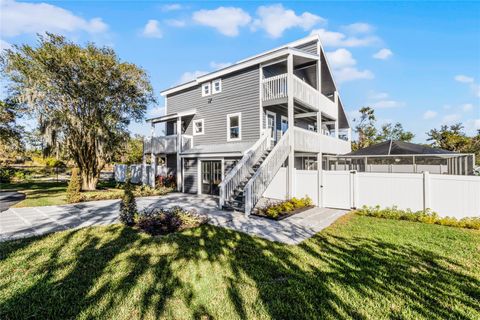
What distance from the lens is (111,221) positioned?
23.6 ft

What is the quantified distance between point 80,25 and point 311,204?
14269 millimetres

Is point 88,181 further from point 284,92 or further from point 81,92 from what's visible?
point 284,92

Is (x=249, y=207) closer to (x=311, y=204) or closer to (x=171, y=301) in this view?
(x=311, y=204)

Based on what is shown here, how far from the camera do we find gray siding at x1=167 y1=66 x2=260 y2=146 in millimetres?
12086

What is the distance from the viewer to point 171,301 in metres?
3.04

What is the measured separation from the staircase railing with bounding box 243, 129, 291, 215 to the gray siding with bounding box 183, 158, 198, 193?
6476 millimetres

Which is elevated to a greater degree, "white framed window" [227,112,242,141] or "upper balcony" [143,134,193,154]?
"white framed window" [227,112,242,141]

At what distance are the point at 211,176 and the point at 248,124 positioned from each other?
3925mm

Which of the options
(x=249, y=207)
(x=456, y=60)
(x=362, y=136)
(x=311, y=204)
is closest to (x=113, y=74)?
(x=249, y=207)

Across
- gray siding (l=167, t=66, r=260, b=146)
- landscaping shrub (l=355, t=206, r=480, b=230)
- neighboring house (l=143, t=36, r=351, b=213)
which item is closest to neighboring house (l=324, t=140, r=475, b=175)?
neighboring house (l=143, t=36, r=351, b=213)

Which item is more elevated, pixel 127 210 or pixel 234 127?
pixel 234 127

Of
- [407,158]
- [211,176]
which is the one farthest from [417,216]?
[407,158]

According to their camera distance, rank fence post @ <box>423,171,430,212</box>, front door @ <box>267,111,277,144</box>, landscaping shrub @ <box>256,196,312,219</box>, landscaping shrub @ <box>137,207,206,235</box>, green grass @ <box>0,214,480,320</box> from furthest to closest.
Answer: front door @ <box>267,111,277,144</box>
landscaping shrub @ <box>256,196,312,219</box>
fence post @ <box>423,171,430,212</box>
landscaping shrub @ <box>137,207,206,235</box>
green grass @ <box>0,214,480,320</box>

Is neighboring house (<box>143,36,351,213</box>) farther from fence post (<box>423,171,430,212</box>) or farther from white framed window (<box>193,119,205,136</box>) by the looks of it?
fence post (<box>423,171,430,212</box>)
